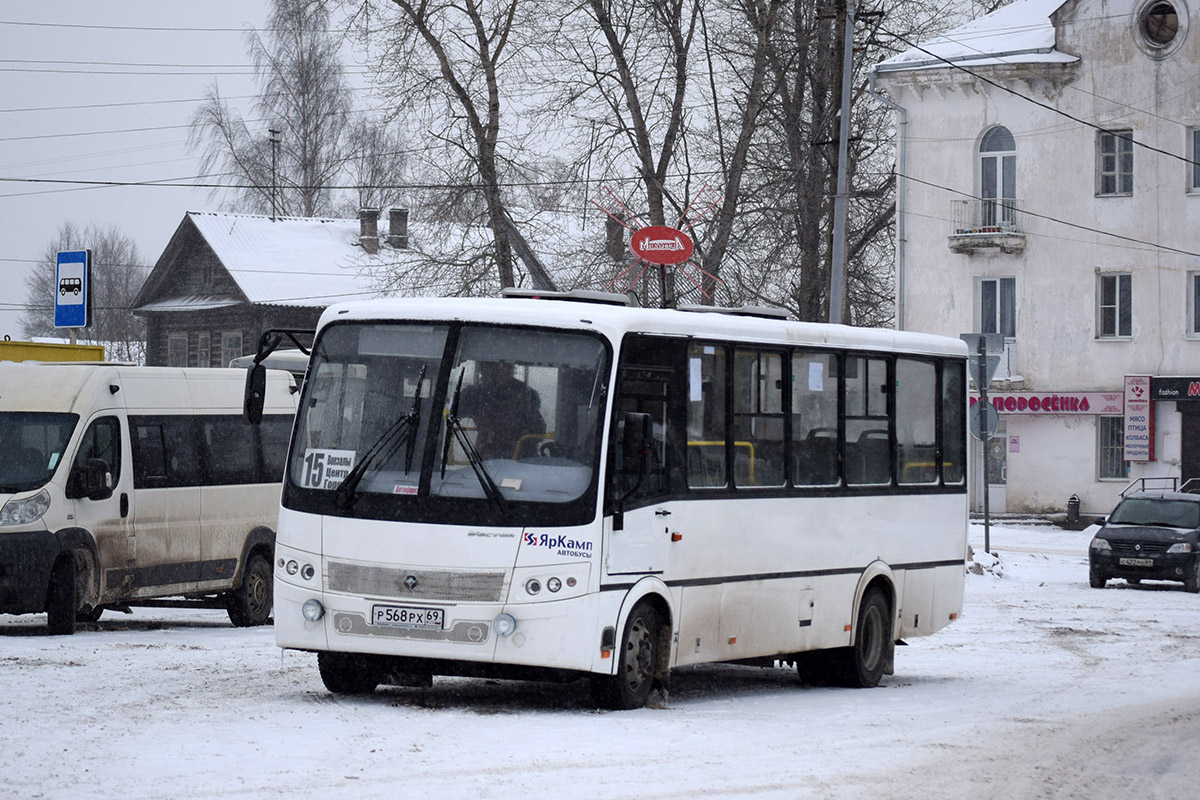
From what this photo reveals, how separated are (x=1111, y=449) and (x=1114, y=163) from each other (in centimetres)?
721

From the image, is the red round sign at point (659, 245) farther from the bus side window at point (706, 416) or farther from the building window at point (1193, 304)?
the building window at point (1193, 304)

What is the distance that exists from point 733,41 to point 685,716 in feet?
101

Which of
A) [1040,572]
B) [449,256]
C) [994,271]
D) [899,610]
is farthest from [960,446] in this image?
[994,271]

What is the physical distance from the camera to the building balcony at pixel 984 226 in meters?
47.9

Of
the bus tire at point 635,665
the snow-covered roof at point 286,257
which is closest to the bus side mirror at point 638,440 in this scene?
the bus tire at point 635,665

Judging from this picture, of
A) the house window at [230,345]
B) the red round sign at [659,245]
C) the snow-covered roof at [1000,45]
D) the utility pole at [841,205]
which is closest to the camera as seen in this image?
the red round sign at [659,245]

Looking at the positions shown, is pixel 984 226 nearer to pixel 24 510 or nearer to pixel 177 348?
pixel 177 348

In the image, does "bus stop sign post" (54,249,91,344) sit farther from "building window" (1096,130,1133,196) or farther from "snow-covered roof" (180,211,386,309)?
"snow-covered roof" (180,211,386,309)

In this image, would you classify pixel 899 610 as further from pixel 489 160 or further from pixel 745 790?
pixel 489 160

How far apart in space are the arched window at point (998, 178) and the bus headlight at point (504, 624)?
3896cm

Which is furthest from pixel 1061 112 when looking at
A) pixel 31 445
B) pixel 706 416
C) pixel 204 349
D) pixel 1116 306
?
pixel 706 416

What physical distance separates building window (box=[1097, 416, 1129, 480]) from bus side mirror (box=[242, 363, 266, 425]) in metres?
37.1

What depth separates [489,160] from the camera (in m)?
40.2

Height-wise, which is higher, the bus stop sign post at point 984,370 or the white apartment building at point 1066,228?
the white apartment building at point 1066,228
